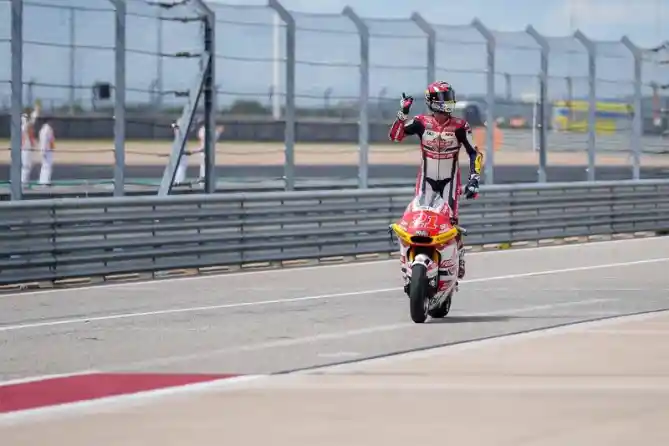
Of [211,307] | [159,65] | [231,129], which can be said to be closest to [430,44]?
[231,129]

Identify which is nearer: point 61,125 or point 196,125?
point 61,125

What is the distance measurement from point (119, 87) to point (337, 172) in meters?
4.47

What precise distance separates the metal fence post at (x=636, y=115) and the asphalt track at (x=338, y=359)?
30.7 ft

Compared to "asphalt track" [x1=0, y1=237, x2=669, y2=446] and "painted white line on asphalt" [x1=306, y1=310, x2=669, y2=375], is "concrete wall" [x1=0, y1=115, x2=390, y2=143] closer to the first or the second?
"asphalt track" [x1=0, y1=237, x2=669, y2=446]

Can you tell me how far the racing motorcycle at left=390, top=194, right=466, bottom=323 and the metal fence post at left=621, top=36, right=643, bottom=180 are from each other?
573 inches

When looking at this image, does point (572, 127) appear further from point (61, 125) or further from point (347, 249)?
point (61, 125)

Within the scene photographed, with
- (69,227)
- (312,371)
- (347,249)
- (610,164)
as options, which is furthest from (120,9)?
(610,164)

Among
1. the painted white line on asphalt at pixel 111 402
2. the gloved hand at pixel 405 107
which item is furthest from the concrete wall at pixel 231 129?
the painted white line on asphalt at pixel 111 402

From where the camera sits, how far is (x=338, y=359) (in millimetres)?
11641

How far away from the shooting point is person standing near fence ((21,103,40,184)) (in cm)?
1791

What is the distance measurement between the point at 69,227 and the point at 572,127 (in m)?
11.8

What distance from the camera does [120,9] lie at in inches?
742

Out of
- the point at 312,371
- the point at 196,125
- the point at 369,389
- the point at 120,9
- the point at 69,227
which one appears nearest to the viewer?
the point at 369,389

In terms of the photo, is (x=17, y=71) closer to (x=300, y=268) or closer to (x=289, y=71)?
(x=300, y=268)
